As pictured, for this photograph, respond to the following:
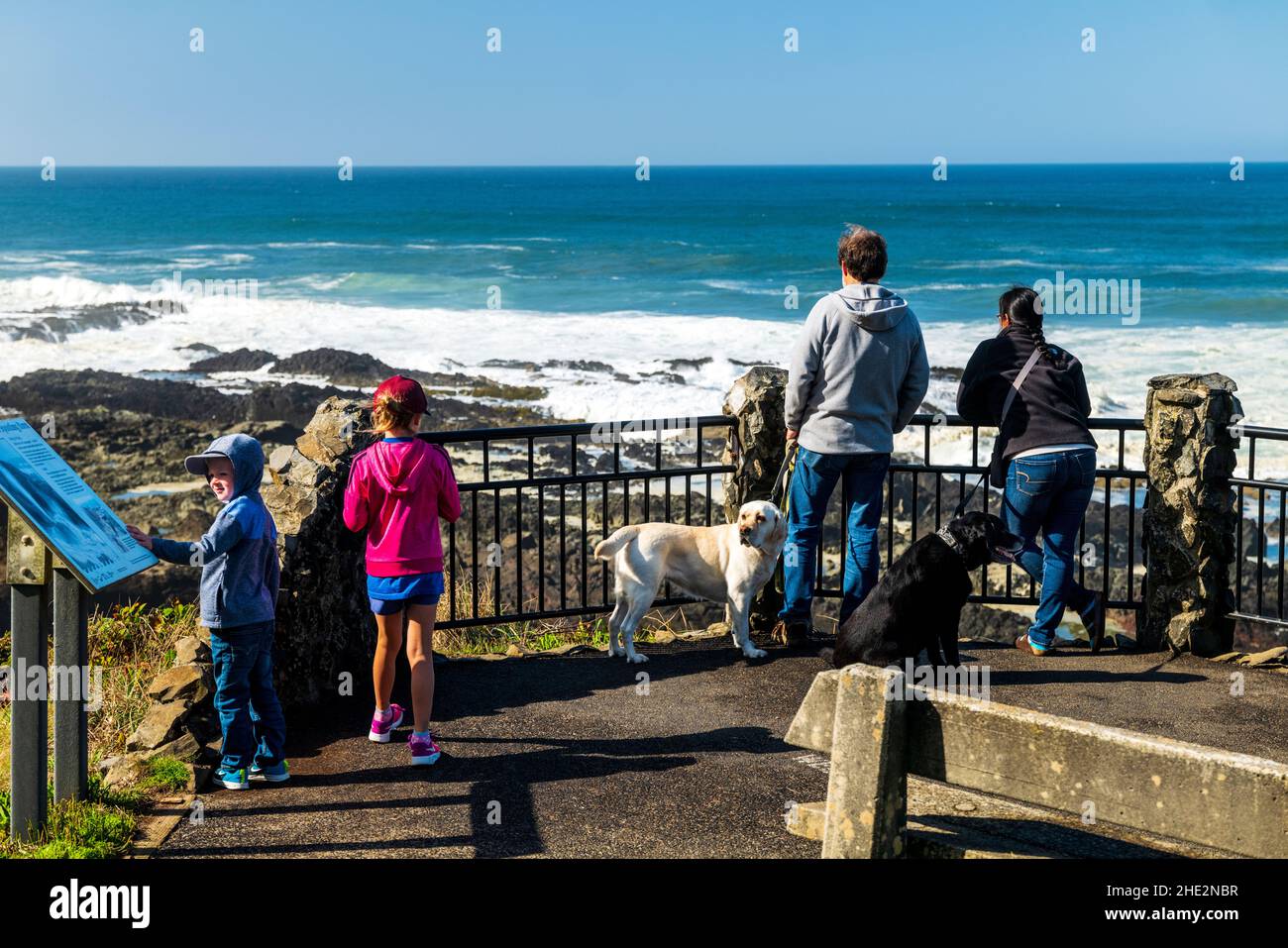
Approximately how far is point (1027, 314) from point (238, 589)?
438cm

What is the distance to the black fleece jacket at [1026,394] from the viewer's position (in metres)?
7.07

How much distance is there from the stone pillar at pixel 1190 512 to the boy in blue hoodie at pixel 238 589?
503 centimetres

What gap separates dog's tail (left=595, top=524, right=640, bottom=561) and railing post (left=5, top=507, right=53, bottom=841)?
3028 millimetres

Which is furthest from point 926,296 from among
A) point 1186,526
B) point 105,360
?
point 1186,526

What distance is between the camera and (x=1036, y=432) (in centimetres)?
709

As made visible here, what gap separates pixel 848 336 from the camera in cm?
688

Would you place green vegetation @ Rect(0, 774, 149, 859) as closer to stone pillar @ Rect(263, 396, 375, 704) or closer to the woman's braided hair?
stone pillar @ Rect(263, 396, 375, 704)

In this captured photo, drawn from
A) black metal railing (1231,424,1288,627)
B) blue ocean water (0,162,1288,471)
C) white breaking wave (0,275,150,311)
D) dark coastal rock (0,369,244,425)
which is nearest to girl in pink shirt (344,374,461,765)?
black metal railing (1231,424,1288,627)

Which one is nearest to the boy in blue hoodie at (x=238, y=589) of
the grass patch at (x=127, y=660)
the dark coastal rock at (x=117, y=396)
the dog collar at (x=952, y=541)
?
the grass patch at (x=127, y=660)

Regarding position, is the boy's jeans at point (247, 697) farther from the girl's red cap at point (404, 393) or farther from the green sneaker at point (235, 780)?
the girl's red cap at point (404, 393)

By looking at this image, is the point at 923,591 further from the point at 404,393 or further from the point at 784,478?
the point at 404,393

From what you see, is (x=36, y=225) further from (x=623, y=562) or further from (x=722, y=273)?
(x=623, y=562)

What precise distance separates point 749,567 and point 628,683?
3.02ft

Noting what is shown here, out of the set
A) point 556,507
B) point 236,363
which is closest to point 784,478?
point 556,507
